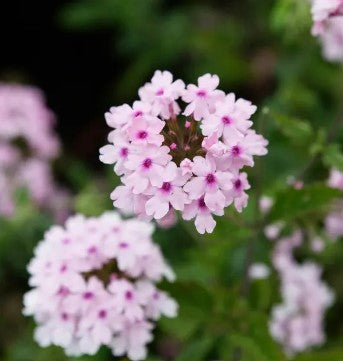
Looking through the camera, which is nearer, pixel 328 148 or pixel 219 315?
pixel 328 148

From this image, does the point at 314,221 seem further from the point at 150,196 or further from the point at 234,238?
the point at 150,196

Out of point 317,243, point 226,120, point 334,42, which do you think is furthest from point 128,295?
point 334,42

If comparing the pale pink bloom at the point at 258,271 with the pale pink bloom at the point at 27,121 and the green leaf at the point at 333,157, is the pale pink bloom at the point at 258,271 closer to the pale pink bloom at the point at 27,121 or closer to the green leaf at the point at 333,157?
the green leaf at the point at 333,157

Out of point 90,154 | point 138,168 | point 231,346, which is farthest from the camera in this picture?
point 90,154

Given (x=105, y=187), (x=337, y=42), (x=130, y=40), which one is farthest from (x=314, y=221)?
(x=130, y=40)

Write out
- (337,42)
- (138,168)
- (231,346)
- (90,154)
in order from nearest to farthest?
1. (138,168)
2. (231,346)
3. (337,42)
4. (90,154)

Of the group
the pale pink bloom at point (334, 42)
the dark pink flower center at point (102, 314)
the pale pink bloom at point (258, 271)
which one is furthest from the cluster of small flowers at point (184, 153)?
the pale pink bloom at point (334, 42)

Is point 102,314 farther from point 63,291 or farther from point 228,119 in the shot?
point 228,119

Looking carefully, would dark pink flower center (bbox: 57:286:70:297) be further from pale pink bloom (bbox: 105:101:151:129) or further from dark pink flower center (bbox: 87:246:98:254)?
pale pink bloom (bbox: 105:101:151:129)
